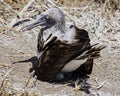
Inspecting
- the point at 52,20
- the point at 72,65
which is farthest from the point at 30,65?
the point at 72,65

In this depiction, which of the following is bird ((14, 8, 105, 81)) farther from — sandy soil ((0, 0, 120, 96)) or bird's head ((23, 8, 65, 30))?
sandy soil ((0, 0, 120, 96))

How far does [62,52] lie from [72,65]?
11.1 inches

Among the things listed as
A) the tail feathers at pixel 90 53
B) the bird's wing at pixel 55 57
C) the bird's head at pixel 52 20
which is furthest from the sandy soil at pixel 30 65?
the bird's head at pixel 52 20

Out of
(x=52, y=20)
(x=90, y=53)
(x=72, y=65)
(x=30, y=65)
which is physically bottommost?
(x=30, y=65)

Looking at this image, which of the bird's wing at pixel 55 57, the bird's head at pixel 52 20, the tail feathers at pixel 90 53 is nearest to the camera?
the bird's wing at pixel 55 57

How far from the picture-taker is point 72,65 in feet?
20.9

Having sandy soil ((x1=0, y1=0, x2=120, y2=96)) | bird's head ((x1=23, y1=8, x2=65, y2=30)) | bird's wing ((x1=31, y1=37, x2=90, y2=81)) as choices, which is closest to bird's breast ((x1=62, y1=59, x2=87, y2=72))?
bird's wing ((x1=31, y1=37, x2=90, y2=81))

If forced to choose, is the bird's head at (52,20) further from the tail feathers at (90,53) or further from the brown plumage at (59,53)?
the tail feathers at (90,53)

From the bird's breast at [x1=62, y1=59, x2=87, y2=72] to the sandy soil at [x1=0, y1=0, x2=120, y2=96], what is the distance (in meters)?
0.20

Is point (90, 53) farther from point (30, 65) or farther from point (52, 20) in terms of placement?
point (30, 65)

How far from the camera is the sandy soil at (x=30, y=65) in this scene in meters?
6.32

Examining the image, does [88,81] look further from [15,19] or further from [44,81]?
[15,19]

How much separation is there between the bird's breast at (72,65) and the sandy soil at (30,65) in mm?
205

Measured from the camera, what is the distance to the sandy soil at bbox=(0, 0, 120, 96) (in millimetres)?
6320
